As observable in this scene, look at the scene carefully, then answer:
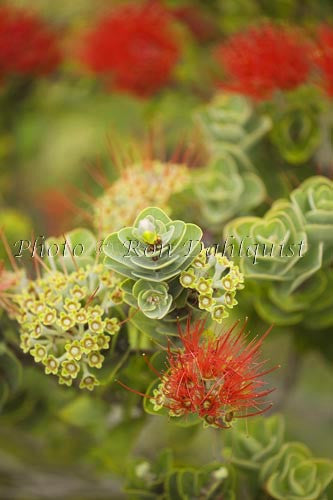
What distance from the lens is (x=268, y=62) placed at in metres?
0.68

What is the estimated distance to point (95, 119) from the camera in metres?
1.19

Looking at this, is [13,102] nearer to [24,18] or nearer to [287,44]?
[24,18]

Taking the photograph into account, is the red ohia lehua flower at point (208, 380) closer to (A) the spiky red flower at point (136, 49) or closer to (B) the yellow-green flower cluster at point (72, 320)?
(B) the yellow-green flower cluster at point (72, 320)

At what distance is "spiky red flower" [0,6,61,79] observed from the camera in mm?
919

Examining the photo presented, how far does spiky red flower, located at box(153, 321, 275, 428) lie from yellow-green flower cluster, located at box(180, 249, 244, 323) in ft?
0.06

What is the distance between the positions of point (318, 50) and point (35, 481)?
21.0 inches

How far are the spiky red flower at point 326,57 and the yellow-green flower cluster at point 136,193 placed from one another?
0.16 metres

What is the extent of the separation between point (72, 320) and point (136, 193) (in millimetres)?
171

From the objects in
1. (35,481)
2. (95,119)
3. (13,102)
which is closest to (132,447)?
(35,481)

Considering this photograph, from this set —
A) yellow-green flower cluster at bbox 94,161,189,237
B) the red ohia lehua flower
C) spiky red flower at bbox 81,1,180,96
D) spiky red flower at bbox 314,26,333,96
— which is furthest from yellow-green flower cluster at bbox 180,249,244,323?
spiky red flower at bbox 81,1,180,96

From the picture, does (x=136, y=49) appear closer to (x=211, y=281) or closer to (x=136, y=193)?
(x=136, y=193)

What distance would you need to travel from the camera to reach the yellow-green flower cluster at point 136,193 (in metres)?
0.56

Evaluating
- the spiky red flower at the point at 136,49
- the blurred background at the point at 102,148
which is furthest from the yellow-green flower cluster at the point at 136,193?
the spiky red flower at the point at 136,49

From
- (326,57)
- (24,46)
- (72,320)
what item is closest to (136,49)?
Result: (24,46)
